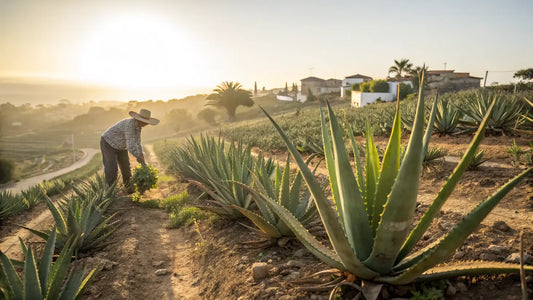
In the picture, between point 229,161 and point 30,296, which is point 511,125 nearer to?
point 229,161

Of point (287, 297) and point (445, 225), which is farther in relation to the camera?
point (445, 225)

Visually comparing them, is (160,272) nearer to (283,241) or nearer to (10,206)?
(283,241)

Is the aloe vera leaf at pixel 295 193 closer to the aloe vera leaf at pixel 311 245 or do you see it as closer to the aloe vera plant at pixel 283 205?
the aloe vera plant at pixel 283 205

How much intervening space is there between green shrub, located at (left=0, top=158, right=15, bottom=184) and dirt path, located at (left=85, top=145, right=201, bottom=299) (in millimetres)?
28869

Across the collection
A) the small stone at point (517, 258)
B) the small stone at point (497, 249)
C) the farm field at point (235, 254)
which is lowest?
the farm field at point (235, 254)

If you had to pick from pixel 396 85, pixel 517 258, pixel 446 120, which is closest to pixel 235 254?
pixel 517 258

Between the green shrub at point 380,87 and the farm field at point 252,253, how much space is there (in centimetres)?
3794

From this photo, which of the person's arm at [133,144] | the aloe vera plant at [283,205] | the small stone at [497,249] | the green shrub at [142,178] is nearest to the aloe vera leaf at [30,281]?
the aloe vera plant at [283,205]

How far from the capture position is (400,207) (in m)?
1.62

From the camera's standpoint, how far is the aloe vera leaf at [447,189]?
4.85 ft

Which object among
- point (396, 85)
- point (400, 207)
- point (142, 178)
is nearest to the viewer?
point (400, 207)

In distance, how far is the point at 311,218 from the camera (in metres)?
3.18

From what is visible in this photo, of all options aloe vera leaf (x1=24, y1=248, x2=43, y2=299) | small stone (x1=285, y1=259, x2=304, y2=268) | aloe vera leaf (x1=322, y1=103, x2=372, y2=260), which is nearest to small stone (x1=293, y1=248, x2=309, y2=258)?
small stone (x1=285, y1=259, x2=304, y2=268)

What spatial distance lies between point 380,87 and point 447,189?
42726 millimetres
